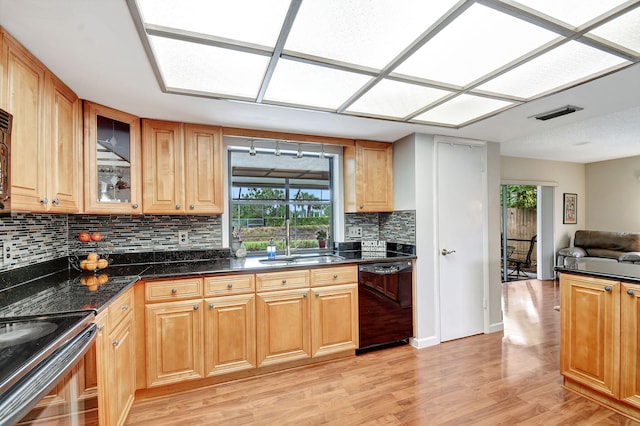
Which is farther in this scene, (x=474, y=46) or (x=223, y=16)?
(x=474, y=46)

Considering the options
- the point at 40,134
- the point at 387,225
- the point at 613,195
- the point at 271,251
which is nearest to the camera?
the point at 40,134

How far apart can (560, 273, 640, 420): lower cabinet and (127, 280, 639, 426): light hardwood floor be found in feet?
0.43

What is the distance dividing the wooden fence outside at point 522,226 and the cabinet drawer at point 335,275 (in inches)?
208

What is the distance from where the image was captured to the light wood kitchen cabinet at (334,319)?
2.65 meters

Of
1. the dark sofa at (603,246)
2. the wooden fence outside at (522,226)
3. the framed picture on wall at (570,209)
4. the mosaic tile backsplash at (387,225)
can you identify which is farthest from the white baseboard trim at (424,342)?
the framed picture on wall at (570,209)

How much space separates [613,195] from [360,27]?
704 cm

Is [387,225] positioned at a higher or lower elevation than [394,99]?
lower

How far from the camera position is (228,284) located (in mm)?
2383

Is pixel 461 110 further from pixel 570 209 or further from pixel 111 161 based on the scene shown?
pixel 570 209

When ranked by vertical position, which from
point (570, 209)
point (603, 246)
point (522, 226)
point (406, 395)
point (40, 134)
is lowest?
point (406, 395)

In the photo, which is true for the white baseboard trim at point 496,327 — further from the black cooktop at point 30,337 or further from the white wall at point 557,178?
the black cooktop at point 30,337

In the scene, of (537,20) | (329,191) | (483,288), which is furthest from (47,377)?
(483,288)

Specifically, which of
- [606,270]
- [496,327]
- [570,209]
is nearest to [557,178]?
[570,209]

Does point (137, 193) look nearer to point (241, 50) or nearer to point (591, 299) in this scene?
point (241, 50)
